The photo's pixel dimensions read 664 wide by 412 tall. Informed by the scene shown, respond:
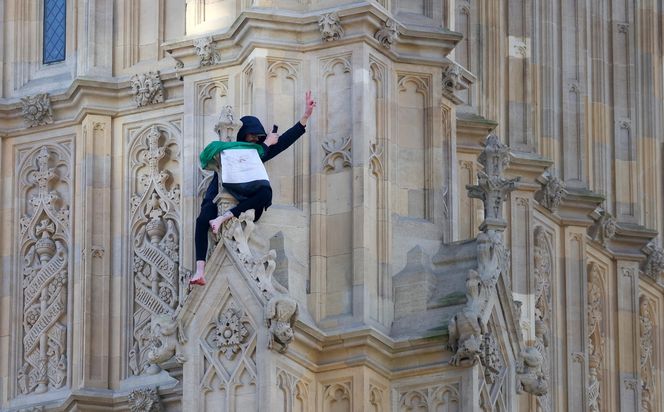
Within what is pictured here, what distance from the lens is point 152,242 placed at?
41094mm

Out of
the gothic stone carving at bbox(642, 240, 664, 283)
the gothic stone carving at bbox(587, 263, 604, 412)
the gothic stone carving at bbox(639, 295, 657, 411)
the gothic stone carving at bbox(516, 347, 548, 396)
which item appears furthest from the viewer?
the gothic stone carving at bbox(642, 240, 664, 283)

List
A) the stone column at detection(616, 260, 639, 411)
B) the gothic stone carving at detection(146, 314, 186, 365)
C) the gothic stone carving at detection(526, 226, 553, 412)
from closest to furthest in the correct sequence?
the gothic stone carving at detection(146, 314, 186, 365), the gothic stone carving at detection(526, 226, 553, 412), the stone column at detection(616, 260, 639, 411)

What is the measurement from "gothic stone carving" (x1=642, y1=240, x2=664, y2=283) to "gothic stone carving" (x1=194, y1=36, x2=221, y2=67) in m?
9.63

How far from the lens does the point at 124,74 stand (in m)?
41.9

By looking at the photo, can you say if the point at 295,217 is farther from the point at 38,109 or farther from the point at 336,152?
the point at 38,109

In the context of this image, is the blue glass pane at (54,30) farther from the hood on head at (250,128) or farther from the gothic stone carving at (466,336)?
the gothic stone carving at (466,336)

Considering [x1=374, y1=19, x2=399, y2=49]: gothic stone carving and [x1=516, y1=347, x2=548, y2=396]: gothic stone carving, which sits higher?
[x1=374, y1=19, x2=399, y2=49]: gothic stone carving

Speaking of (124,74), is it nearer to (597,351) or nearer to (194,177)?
(194,177)

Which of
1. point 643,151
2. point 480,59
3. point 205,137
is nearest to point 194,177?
point 205,137

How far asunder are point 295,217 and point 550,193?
7.39 m

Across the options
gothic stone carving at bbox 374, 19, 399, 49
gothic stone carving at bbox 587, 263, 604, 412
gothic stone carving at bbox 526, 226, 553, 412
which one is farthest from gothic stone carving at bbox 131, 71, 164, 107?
gothic stone carving at bbox 587, 263, 604, 412

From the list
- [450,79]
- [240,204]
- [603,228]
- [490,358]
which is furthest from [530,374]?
[603,228]

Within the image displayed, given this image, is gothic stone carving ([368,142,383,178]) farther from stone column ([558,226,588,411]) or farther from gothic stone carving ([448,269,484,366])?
stone column ([558,226,588,411])

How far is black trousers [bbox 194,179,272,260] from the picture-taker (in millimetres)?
38500
